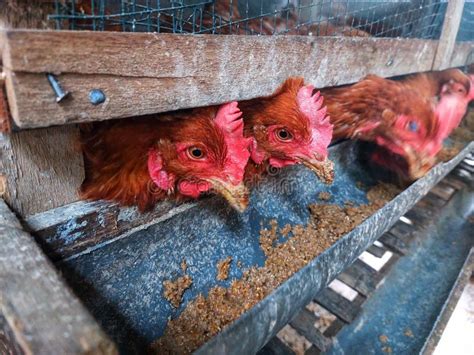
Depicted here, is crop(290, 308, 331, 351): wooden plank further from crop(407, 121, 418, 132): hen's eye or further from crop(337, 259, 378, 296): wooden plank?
crop(407, 121, 418, 132): hen's eye

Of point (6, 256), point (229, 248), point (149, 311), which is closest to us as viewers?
point (6, 256)

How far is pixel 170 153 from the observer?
145 cm

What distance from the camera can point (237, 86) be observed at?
148 centimetres

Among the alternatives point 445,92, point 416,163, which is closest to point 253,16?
point 416,163

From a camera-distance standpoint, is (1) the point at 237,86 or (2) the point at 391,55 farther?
(2) the point at 391,55

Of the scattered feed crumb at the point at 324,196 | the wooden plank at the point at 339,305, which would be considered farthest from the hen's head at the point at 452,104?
the wooden plank at the point at 339,305

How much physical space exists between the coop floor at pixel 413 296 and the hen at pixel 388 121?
83 cm

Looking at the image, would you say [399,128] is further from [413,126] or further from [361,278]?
[361,278]

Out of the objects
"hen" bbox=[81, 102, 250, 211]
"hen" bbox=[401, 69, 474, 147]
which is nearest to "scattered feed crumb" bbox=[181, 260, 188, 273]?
"hen" bbox=[81, 102, 250, 211]

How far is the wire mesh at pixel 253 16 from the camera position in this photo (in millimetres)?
1135

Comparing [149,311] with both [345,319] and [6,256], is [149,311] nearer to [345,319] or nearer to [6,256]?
[6,256]

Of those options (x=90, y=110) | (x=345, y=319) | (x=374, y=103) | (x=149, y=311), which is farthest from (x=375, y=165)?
(x=90, y=110)

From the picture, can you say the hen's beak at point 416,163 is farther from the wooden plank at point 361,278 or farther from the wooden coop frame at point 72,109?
the wooden coop frame at point 72,109

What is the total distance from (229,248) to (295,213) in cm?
57
